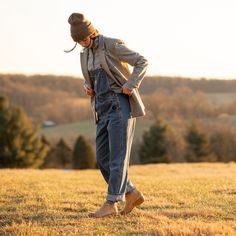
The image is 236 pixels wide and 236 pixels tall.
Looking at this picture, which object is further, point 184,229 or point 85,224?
point 85,224

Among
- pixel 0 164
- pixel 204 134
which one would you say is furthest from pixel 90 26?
pixel 204 134

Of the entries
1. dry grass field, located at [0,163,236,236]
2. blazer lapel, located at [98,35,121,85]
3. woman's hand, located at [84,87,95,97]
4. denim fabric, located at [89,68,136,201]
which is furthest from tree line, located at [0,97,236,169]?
blazer lapel, located at [98,35,121,85]

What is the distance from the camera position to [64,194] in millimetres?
10281

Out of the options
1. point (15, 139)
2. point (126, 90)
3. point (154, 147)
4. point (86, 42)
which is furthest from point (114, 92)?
point (154, 147)

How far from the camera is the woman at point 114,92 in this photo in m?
7.18

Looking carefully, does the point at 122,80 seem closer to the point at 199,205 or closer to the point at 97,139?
the point at 97,139

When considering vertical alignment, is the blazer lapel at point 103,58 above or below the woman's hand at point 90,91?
above

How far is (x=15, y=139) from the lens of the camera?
178 feet

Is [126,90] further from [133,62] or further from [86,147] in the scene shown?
[86,147]

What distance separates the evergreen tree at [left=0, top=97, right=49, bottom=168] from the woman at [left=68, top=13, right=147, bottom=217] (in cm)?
4722

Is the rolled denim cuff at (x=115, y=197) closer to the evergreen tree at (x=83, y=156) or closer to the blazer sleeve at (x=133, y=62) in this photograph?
the blazer sleeve at (x=133, y=62)

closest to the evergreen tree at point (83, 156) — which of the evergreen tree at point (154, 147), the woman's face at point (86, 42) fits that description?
the evergreen tree at point (154, 147)

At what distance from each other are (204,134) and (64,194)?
55.1m

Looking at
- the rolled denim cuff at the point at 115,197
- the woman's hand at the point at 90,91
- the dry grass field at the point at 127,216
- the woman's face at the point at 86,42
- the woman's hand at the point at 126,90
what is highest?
the woman's face at the point at 86,42
